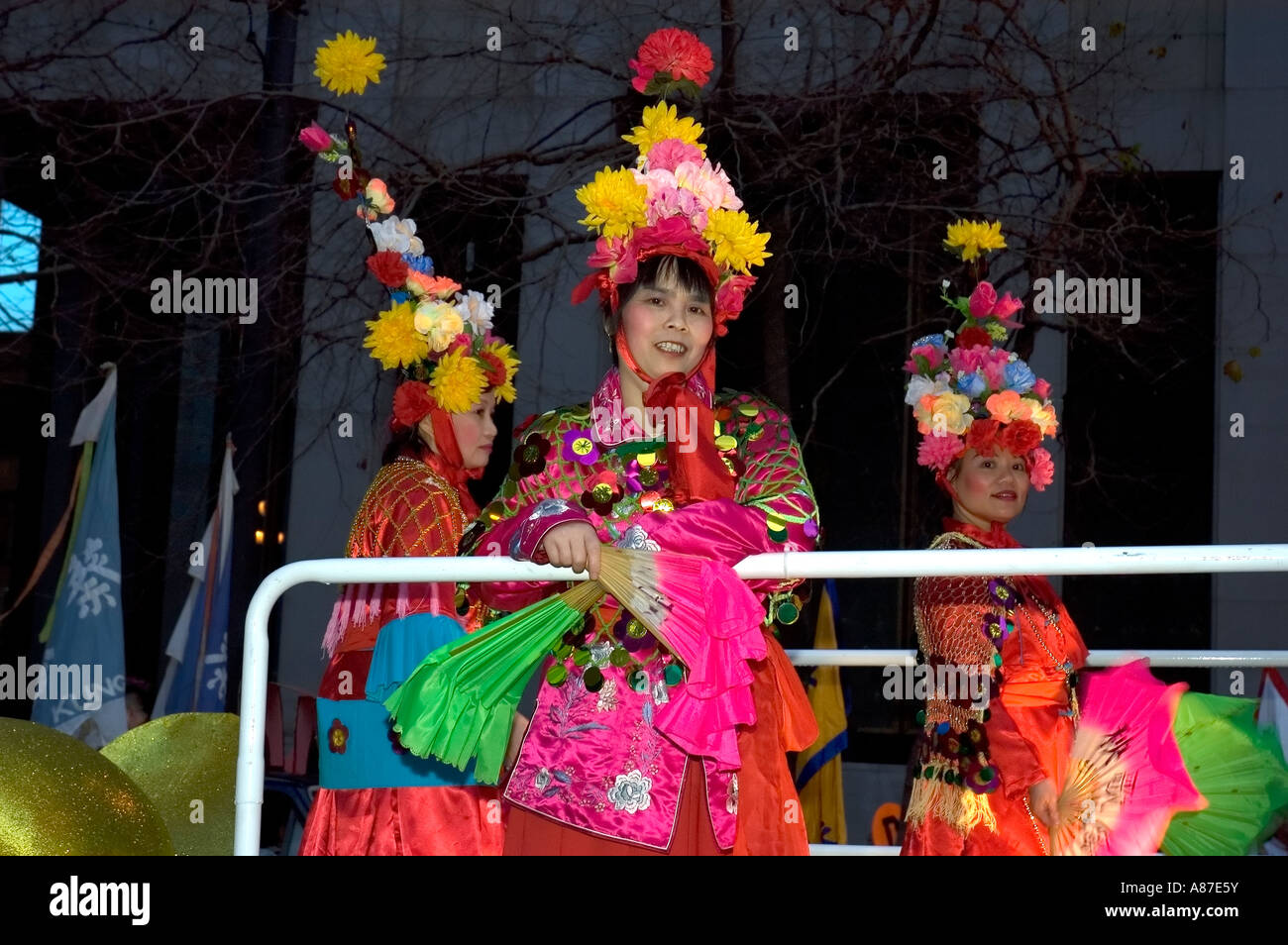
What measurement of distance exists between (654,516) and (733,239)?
0.62 metres

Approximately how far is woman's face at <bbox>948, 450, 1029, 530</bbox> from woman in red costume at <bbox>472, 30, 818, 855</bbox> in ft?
5.45

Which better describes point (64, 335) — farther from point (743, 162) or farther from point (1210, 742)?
point (1210, 742)

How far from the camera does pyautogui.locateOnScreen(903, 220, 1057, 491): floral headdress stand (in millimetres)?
4371

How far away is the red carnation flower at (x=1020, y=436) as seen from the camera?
14.3 feet

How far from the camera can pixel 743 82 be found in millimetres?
7160

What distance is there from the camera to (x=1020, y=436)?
4.35 meters

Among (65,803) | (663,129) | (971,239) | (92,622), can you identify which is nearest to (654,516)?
(663,129)

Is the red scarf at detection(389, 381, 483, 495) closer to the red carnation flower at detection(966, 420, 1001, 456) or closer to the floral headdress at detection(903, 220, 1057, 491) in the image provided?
the floral headdress at detection(903, 220, 1057, 491)

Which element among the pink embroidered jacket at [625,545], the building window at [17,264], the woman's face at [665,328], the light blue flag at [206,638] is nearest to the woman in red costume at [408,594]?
the pink embroidered jacket at [625,545]

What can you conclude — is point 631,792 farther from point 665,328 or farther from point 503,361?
point 503,361

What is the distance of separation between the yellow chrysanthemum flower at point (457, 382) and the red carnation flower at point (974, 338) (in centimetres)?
139

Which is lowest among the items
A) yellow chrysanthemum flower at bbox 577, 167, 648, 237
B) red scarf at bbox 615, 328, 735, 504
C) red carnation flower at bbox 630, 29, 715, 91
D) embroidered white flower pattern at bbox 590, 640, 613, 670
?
embroidered white flower pattern at bbox 590, 640, 613, 670

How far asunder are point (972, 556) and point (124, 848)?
1672 mm

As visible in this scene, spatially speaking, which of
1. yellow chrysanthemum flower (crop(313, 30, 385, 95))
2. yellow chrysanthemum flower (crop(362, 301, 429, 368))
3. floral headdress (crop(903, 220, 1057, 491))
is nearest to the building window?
yellow chrysanthemum flower (crop(313, 30, 385, 95))
